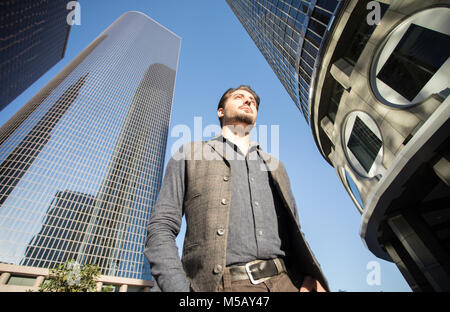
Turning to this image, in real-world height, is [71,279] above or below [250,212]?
below

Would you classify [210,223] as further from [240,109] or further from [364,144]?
[364,144]

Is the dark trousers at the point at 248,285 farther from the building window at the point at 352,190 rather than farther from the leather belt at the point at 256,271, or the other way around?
the building window at the point at 352,190

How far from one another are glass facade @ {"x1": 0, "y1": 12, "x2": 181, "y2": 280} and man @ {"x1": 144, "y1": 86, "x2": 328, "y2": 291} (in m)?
71.4

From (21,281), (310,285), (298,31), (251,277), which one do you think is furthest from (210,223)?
(21,281)

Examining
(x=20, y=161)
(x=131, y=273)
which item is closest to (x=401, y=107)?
(x=131, y=273)

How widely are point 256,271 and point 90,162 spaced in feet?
271

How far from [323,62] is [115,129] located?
8476cm

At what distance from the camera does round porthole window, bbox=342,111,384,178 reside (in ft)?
36.7

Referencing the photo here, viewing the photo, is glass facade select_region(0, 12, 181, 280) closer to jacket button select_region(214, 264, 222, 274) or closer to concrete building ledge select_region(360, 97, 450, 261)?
concrete building ledge select_region(360, 97, 450, 261)

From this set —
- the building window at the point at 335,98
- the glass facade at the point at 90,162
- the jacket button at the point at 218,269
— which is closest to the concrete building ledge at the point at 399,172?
the building window at the point at 335,98

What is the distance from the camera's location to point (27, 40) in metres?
65.4

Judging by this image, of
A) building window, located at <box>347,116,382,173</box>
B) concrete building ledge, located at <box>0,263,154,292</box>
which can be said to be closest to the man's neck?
building window, located at <box>347,116,382,173</box>

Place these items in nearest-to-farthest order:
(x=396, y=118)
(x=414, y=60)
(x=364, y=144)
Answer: (x=414, y=60) < (x=396, y=118) < (x=364, y=144)

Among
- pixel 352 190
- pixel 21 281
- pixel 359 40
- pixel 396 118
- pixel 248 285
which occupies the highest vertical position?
pixel 359 40
